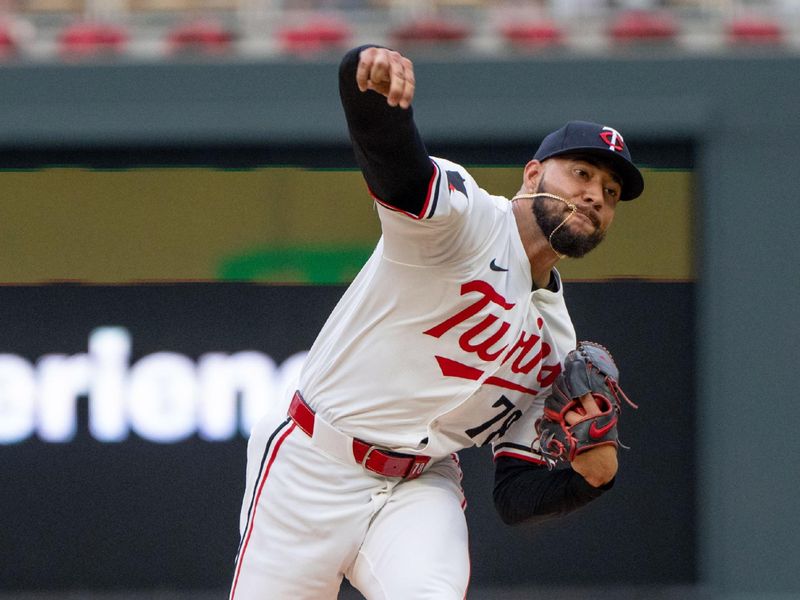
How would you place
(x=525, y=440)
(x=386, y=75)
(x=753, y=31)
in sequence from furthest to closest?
(x=753, y=31) → (x=525, y=440) → (x=386, y=75)

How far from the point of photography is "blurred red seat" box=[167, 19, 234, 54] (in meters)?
5.73

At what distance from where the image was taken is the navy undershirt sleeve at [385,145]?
236 cm

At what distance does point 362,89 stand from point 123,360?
334 centimetres

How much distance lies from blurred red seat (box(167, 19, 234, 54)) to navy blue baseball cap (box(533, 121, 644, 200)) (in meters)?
3.00

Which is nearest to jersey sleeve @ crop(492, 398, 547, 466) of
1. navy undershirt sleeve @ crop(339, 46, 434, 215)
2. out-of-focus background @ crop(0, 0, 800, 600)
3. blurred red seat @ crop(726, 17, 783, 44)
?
navy undershirt sleeve @ crop(339, 46, 434, 215)

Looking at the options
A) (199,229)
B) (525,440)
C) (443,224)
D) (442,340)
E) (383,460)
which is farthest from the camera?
(199,229)

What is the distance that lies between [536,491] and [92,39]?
3582 millimetres

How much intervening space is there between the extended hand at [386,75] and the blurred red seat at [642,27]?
3.59 metres

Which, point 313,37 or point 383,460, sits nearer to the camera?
point 383,460

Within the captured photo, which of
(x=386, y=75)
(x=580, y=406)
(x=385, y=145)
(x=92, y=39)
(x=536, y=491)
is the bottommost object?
(x=536, y=491)

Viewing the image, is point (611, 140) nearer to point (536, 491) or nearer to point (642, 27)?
point (536, 491)

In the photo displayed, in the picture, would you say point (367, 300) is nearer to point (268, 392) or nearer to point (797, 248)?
point (268, 392)

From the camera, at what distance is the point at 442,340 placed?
2.84 meters

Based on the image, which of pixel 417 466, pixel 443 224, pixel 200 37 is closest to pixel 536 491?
pixel 417 466
